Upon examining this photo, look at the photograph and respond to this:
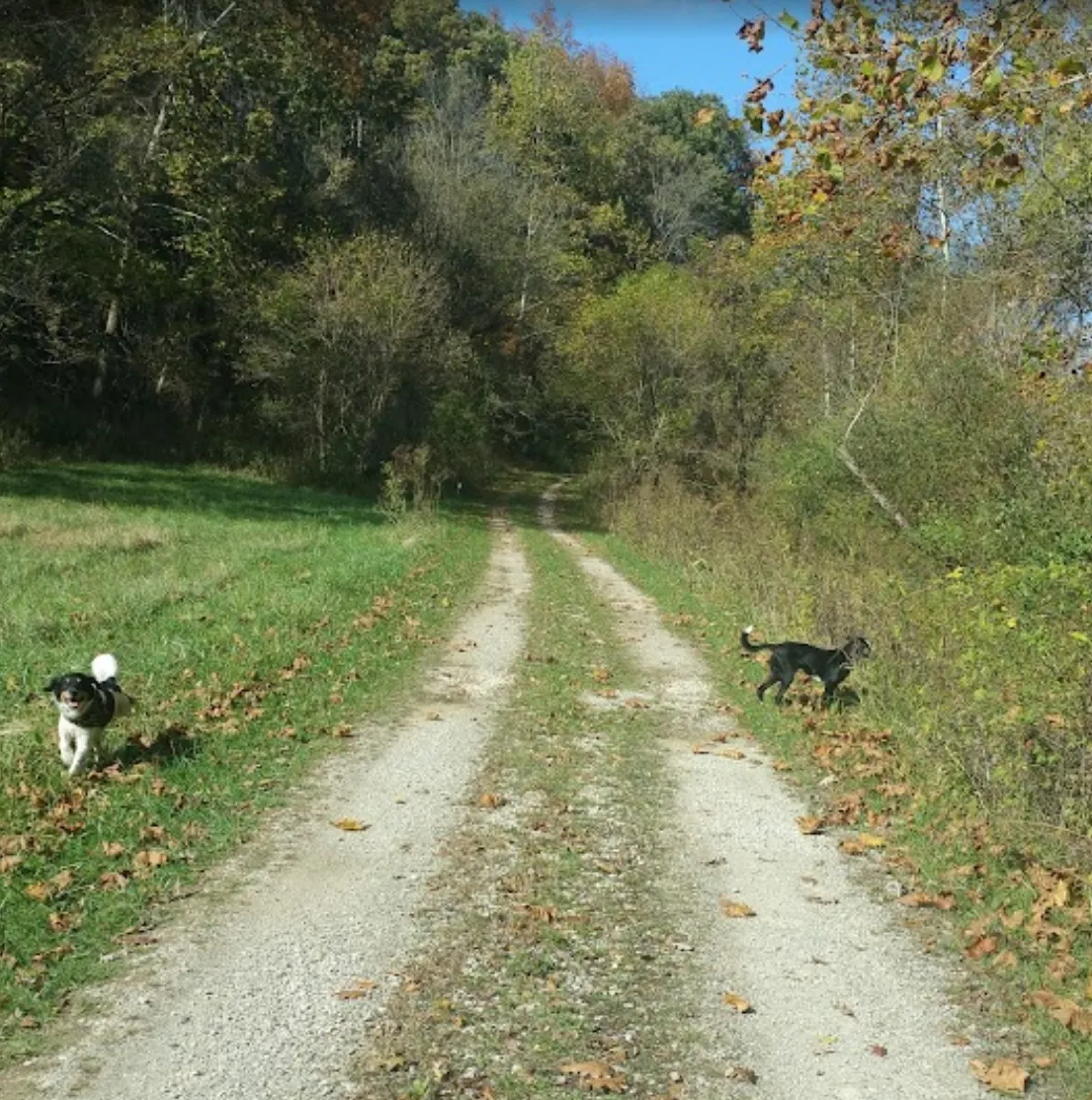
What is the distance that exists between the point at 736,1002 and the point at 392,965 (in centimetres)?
165

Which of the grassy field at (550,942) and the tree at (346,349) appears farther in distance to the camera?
the tree at (346,349)

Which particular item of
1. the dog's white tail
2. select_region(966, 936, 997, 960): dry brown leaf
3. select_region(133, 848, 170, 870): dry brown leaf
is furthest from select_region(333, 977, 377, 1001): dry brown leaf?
the dog's white tail

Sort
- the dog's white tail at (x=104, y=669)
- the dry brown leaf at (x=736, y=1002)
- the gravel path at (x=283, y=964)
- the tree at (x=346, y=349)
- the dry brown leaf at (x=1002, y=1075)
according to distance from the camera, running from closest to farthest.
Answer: the gravel path at (x=283, y=964) < the dry brown leaf at (x=1002, y=1075) < the dry brown leaf at (x=736, y=1002) < the dog's white tail at (x=104, y=669) < the tree at (x=346, y=349)

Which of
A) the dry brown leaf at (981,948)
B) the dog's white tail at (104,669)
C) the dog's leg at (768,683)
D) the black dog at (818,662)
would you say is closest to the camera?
the dry brown leaf at (981,948)

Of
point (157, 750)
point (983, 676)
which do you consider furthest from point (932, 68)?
point (157, 750)

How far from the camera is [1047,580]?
8648 mm

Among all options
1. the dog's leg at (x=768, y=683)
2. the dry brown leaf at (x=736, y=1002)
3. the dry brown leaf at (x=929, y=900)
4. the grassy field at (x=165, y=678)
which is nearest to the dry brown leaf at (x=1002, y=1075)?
the dry brown leaf at (x=736, y=1002)

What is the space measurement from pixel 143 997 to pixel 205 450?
41.3 metres

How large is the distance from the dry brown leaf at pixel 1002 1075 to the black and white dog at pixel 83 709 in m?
5.90

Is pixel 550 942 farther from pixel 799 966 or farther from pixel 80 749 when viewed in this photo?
pixel 80 749

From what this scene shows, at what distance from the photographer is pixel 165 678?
11.1 metres

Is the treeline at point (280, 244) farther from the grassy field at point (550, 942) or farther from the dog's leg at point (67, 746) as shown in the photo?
the dog's leg at point (67, 746)

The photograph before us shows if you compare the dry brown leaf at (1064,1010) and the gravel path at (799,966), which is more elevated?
the dry brown leaf at (1064,1010)

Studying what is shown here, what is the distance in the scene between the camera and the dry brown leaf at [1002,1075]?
4633 millimetres
